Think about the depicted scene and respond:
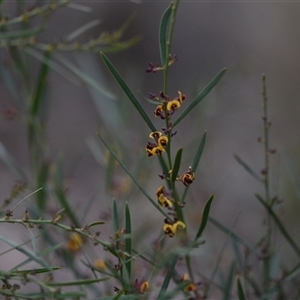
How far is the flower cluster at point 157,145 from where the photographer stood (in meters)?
0.39

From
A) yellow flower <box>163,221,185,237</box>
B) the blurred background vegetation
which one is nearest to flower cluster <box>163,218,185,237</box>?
yellow flower <box>163,221,185,237</box>

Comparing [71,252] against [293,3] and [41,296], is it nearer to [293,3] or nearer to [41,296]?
[41,296]

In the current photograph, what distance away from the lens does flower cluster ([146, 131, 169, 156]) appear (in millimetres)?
Answer: 389

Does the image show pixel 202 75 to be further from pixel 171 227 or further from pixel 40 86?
pixel 171 227

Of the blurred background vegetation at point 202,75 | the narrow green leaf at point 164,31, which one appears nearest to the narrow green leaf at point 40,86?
the narrow green leaf at point 164,31

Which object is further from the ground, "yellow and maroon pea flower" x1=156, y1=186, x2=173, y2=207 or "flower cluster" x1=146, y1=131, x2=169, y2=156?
A: "flower cluster" x1=146, y1=131, x2=169, y2=156

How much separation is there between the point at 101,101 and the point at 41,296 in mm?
586

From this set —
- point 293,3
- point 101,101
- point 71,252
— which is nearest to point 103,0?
point 293,3

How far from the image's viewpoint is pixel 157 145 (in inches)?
15.4

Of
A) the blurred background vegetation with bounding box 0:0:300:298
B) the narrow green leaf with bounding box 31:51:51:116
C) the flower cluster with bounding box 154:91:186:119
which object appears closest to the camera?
the flower cluster with bounding box 154:91:186:119

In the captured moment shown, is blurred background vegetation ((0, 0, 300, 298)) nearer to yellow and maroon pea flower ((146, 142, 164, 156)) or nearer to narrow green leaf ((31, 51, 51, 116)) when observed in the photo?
Result: narrow green leaf ((31, 51, 51, 116))

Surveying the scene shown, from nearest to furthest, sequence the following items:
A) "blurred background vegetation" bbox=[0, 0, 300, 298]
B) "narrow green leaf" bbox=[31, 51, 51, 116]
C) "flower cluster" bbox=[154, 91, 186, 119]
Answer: "flower cluster" bbox=[154, 91, 186, 119]
"narrow green leaf" bbox=[31, 51, 51, 116]
"blurred background vegetation" bbox=[0, 0, 300, 298]

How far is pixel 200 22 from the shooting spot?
239cm

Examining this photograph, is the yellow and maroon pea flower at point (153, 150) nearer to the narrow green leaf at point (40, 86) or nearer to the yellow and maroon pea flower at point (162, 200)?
the yellow and maroon pea flower at point (162, 200)
